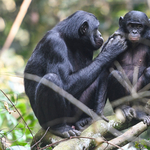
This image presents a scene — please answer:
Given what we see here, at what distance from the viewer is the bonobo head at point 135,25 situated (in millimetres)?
4664

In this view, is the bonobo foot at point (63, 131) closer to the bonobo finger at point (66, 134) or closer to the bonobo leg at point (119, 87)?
the bonobo finger at point (66, 134)

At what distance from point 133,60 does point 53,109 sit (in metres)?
1.70

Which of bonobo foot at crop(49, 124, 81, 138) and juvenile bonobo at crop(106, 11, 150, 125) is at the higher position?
juvenile bonobo at crop(106, 11, 150, 125)

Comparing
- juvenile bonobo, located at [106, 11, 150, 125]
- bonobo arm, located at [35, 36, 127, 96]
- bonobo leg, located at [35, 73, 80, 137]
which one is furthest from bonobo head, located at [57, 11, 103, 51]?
bonobo leg, located at [35, 73, 80, 137]

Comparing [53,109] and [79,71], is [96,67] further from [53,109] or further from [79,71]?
[53,109]

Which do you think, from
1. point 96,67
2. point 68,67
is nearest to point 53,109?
point 68,67

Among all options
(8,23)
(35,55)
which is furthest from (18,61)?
(35,55)

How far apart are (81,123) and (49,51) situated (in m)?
1.44

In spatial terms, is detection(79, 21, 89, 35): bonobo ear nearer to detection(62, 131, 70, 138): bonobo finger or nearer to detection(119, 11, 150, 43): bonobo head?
detection(119, 11, 150, 43): bonobo head

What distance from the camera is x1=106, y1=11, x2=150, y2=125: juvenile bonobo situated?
461cm

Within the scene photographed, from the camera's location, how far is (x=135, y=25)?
4.72 metres

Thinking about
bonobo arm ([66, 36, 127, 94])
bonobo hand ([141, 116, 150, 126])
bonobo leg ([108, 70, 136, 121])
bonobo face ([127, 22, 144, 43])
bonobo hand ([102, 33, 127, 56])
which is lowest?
bonobo hand ([141, 116, 150, 126])

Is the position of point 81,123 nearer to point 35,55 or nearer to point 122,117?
point 122,117

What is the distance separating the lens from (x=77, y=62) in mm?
5148
